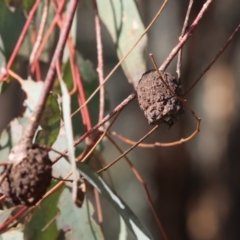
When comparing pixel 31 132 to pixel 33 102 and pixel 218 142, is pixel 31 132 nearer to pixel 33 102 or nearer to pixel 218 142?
pixel 33 102

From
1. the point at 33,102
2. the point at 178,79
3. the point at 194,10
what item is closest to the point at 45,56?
the point at 33,102

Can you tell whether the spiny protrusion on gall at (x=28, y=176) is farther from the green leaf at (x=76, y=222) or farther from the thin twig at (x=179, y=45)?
the green leaf at (x=76, y=222)

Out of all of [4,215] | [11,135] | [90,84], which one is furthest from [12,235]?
[90,84]

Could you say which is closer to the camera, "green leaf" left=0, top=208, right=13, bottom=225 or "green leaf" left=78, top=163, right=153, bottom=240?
"green leaf" left=78, top=163, right=153, bottom=240

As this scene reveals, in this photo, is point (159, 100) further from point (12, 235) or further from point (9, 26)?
point (9, 26)

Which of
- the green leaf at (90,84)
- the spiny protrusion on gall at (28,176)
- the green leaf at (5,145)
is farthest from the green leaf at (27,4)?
the spiny protrusion on gall at (28,176)

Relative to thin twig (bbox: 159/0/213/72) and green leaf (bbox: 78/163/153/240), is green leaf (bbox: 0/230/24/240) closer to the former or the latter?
green leaf (bbox: 78/163/153/240)

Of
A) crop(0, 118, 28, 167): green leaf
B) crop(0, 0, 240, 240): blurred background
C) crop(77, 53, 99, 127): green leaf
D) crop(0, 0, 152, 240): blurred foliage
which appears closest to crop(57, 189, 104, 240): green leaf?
crop(0, 0, 152, 240): blurred foliage
